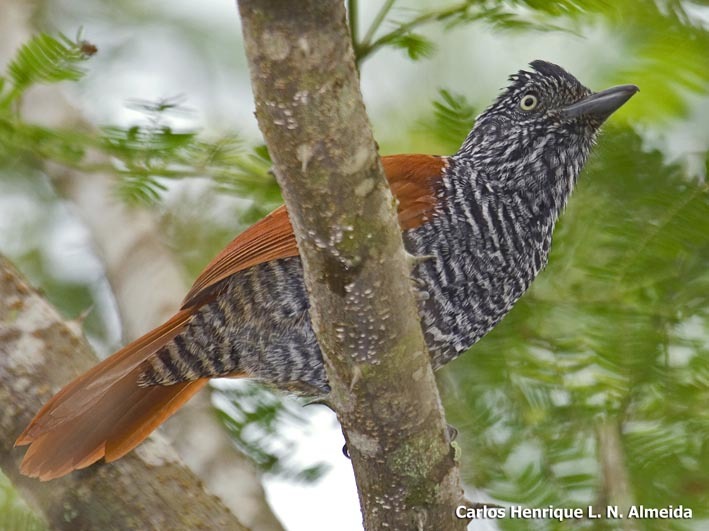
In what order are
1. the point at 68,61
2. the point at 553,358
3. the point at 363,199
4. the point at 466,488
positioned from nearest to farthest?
1. the point at 363,199
2. the point at 68,61
3. the point at 466,488
4. the point at 553,358

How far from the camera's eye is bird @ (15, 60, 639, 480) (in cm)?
312

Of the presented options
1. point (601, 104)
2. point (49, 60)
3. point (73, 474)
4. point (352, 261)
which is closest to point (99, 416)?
point (73, 474)

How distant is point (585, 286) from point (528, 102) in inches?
25.9

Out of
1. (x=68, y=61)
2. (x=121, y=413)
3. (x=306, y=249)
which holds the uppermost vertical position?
(x=68, y=61)

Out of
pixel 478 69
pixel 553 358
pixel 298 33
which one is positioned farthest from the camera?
pixel 478 69

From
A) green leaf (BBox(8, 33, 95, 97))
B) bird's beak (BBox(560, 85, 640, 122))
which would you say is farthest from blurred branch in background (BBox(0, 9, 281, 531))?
bird's beak (BBox(560, 85, 640, 122))

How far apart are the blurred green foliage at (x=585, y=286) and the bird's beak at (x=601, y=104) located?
9cm

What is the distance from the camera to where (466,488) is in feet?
11.0

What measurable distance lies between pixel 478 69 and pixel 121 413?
3466mm

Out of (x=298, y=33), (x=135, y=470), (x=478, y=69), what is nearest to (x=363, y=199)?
(x=298, y=33)

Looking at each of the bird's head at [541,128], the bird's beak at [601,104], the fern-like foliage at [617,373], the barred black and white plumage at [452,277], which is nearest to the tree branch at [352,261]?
the barred black and white plumage at [452,277]

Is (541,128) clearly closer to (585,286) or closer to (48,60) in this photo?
(585,286)

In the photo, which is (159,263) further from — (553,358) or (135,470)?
(553,358)

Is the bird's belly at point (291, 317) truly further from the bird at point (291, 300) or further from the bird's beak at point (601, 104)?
the bird's beak at point (601, 104)
